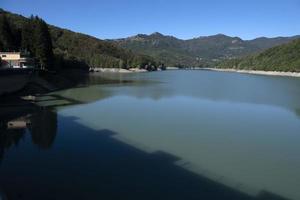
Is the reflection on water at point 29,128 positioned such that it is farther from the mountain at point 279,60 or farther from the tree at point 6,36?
the mountain at point 279,60

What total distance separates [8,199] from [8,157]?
6.41 metres

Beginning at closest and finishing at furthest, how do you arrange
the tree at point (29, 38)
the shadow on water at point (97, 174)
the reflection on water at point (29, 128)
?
the shadow on water at point (97, 174) < the reflection on water at point (29, 128) < the tree at point (29, 38)

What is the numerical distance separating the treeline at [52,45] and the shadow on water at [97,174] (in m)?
49.8

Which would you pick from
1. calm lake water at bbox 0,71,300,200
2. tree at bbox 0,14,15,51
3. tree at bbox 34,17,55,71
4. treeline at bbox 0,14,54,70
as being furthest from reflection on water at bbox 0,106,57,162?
tree at bbox 0,14,15,51

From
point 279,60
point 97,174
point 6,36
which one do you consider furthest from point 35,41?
point 279,60

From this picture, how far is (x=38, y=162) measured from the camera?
17.8 meters

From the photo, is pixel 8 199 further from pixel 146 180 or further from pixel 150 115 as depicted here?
pixel 150 115

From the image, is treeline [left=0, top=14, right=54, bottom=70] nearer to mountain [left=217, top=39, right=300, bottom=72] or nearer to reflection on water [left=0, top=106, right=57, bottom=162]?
reflection on water [left=0, top=106, right=57, bottom=162]

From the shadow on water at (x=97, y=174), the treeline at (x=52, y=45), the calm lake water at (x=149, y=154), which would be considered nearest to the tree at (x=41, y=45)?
the treeline at (x=52, y=45)

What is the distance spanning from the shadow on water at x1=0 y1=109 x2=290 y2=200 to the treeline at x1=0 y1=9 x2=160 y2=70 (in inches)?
1962

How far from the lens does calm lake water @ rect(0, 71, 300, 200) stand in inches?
563

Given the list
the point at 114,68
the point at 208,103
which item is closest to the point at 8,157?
the point at 208,103

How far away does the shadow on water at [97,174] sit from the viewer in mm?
13750

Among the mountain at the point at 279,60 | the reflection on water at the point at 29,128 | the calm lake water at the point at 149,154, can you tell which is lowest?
the reflection on water at the point at 29,128
